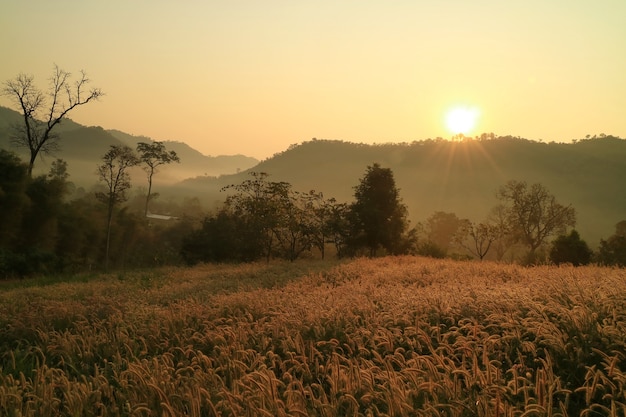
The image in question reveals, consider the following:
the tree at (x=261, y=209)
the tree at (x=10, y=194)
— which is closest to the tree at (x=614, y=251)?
the tree at (x=261, y=209)

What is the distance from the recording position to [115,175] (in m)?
43.3

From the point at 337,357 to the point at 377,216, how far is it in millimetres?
37194

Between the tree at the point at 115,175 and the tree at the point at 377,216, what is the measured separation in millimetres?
22776

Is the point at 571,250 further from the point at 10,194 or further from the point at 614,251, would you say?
the point at 10,194

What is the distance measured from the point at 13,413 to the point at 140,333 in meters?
4.15

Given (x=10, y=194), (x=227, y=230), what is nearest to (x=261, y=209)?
(x=227, y=230)

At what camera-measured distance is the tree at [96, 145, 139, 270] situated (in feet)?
138

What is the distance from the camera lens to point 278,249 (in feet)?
157

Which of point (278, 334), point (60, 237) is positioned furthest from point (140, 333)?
point (60, 237)

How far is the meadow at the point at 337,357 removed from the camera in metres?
4.17

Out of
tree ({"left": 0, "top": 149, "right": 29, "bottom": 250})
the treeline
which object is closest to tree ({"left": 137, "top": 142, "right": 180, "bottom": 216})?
the treeline

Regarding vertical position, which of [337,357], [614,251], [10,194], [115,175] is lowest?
[337,357]

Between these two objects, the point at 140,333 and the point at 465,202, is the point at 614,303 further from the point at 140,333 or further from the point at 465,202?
the point at 465,202

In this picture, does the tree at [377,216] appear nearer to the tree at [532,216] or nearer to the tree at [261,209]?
the tree at [261,209]
